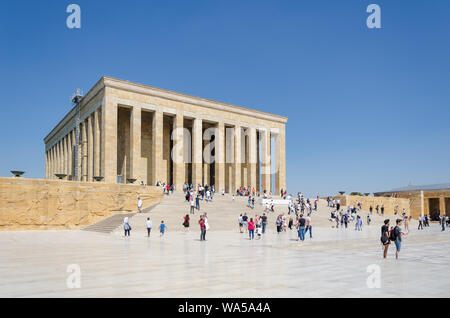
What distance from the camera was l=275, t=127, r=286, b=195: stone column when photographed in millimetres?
49062

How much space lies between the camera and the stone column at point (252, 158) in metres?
46.3

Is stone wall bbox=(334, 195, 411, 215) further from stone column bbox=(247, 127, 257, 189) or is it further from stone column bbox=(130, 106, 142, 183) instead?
stone column bbox=(130, 106, 142, 183)

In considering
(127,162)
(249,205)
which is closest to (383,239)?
(249,205)

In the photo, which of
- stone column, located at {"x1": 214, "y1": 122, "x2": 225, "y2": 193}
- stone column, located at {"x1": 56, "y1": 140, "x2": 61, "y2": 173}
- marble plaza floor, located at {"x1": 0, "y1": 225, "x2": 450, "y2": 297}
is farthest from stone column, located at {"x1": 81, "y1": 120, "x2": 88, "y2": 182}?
marble plaza floor, located at {"x1": 0, "y1": 225, "x2": 450, "y2": 297}

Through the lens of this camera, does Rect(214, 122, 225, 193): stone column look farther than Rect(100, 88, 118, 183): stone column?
Yes

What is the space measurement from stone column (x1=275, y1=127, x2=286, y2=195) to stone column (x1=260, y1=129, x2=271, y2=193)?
3.42 ft

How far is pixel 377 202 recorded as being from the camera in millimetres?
48344

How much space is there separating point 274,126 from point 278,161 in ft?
14.6

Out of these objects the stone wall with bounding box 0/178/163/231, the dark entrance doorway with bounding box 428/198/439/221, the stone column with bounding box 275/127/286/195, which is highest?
the stone column with bounding box 275/127/286/195

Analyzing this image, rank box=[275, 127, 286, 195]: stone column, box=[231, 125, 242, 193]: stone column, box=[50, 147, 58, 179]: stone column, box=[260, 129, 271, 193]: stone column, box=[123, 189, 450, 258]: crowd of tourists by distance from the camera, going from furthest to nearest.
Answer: box=[50, 147, 58, 179]: stone column, box=[275, 127, 286, 195]: stone column, box=[260, 129, 271, 193]: stone column, box=[231, 125, 242, 193]: stone column, box=[123, 189, 450, 258]: crowd of tourists

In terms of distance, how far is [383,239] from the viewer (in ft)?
39.0

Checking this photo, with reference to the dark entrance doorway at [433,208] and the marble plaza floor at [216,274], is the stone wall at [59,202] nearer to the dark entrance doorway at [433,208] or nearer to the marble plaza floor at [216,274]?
the marble plaza floor at [216,274]

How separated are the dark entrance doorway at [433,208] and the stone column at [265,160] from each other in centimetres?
2955
